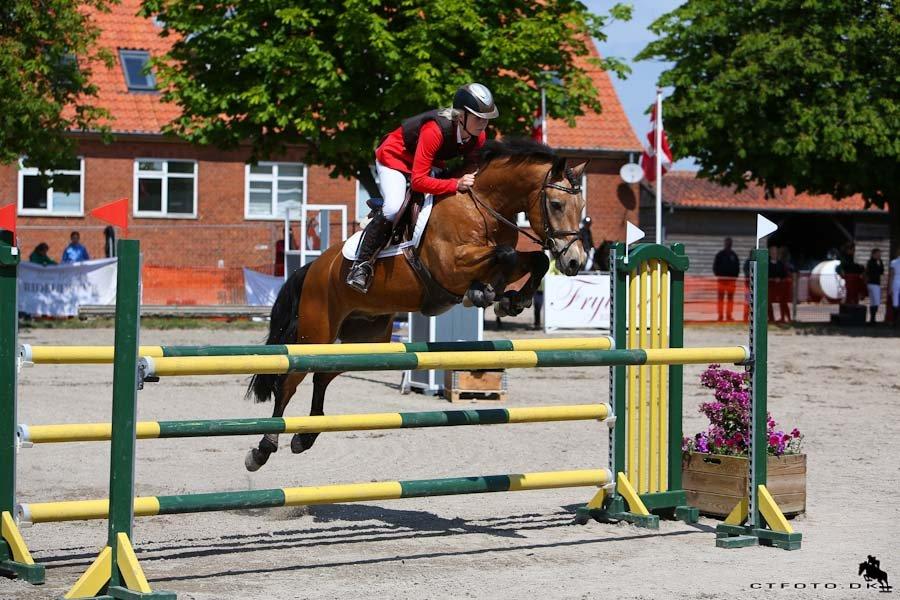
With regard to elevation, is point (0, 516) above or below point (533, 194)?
below

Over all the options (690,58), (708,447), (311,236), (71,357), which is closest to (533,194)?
(708,447)

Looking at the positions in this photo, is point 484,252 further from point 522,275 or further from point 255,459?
point 255,459

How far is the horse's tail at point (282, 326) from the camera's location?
25.8 feet

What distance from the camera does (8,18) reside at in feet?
70.9

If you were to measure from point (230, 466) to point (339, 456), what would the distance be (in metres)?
0.86

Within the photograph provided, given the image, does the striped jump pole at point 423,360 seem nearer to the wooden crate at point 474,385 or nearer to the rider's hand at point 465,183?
the rider's hand at point 465,183

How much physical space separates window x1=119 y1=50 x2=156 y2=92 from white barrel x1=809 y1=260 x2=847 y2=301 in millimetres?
16306

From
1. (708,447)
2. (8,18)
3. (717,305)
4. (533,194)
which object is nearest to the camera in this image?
(533,194)

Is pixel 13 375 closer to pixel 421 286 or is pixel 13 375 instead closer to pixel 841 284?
pixel 421 286

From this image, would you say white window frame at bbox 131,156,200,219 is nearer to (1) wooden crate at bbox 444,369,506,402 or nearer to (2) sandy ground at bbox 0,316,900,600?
(2) sandy ground at bbox 0,316,900,600

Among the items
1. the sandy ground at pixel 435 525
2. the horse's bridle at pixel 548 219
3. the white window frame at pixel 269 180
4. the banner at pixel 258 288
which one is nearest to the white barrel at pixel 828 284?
the banner at pixel 258 288

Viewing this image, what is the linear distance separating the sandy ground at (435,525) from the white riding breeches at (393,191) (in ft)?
5.65

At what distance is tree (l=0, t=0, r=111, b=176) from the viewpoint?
2077 centimetres

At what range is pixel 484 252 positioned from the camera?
6957 millimetres
